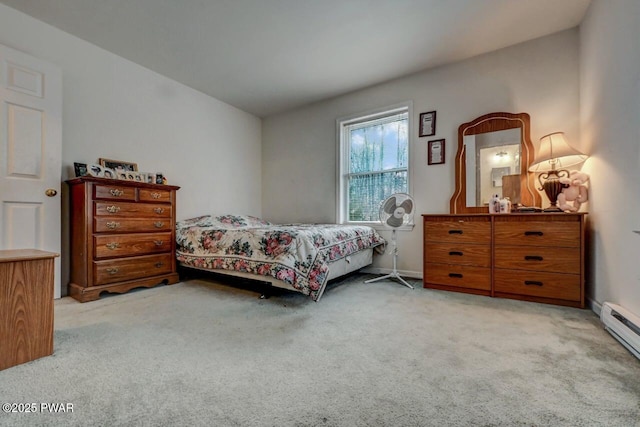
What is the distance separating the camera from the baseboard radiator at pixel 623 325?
1398mm

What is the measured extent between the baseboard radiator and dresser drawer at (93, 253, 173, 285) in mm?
3558

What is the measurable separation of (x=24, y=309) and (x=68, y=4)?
246cm

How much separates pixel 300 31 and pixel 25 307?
277 cm

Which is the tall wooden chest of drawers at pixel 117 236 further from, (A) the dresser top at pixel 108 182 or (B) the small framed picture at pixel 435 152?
(B) the small framed picture at pixel 435 152

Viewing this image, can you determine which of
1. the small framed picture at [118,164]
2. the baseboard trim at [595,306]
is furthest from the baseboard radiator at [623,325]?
the small framed picture at [118,164]

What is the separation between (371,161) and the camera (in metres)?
3.78

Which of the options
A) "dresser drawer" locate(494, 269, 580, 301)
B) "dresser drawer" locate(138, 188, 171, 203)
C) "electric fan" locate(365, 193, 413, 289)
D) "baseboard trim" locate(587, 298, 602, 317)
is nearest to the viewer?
"baseboard trim" locate(587, 298, 602, 317)

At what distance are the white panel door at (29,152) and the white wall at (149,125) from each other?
0.20m

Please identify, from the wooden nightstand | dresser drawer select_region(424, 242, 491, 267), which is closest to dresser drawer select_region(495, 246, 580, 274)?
dresser drawer select_region(424, 242, 491, 267)

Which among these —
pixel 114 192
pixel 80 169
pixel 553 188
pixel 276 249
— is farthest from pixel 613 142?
pixel 80 169

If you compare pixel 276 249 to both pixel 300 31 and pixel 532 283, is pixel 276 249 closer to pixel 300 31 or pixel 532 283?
pixel 300 31

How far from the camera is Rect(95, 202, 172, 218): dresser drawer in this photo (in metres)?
2.44

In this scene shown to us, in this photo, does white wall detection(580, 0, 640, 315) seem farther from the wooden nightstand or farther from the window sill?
the wooden nightstand

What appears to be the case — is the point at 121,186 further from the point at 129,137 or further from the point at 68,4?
the point at 68,4
